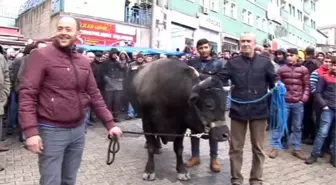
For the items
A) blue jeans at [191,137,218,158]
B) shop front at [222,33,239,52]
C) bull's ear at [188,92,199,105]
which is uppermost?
shop front at [222,33,239,52]

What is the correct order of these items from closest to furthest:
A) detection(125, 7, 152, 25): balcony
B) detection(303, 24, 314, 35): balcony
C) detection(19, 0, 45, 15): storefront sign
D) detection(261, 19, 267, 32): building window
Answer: detection(125, 7, 152, 25): balcony, detection(19, 0, 45, 15): storefront sign, detection(261, 19, 267, 32): building window, detection(303, 24, 314, 35): balcony

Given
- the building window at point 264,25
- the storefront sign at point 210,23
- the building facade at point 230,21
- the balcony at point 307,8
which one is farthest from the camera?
the balcony at point 307,8

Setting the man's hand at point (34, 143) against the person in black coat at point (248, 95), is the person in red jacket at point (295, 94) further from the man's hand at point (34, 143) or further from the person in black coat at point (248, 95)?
the man's hand at point (34, 143)

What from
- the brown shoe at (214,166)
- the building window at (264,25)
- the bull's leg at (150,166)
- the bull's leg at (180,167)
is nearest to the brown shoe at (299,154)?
the brown shoe at (214,166)

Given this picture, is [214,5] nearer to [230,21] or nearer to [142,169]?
[230,21]

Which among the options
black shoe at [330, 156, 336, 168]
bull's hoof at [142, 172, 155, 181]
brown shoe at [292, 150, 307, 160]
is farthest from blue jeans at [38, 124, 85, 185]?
black shoe at [330, 156, 336, 168]

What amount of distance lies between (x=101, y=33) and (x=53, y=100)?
1556 centimetres

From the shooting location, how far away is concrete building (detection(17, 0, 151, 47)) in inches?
679

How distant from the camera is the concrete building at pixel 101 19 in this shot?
56.5 feet

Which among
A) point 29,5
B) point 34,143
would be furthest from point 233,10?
point 34,143

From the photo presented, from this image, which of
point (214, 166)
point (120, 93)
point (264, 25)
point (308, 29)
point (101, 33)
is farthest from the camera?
point (308, 29)

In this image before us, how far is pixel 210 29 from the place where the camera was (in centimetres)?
2592

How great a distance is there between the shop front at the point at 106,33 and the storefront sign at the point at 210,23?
6979 mm

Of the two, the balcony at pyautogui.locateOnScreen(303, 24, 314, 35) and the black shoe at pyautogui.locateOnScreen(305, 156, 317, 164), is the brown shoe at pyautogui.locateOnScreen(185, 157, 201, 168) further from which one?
the balcony at pyautogui.locateOnScreen(303, 24, 314, 35)
